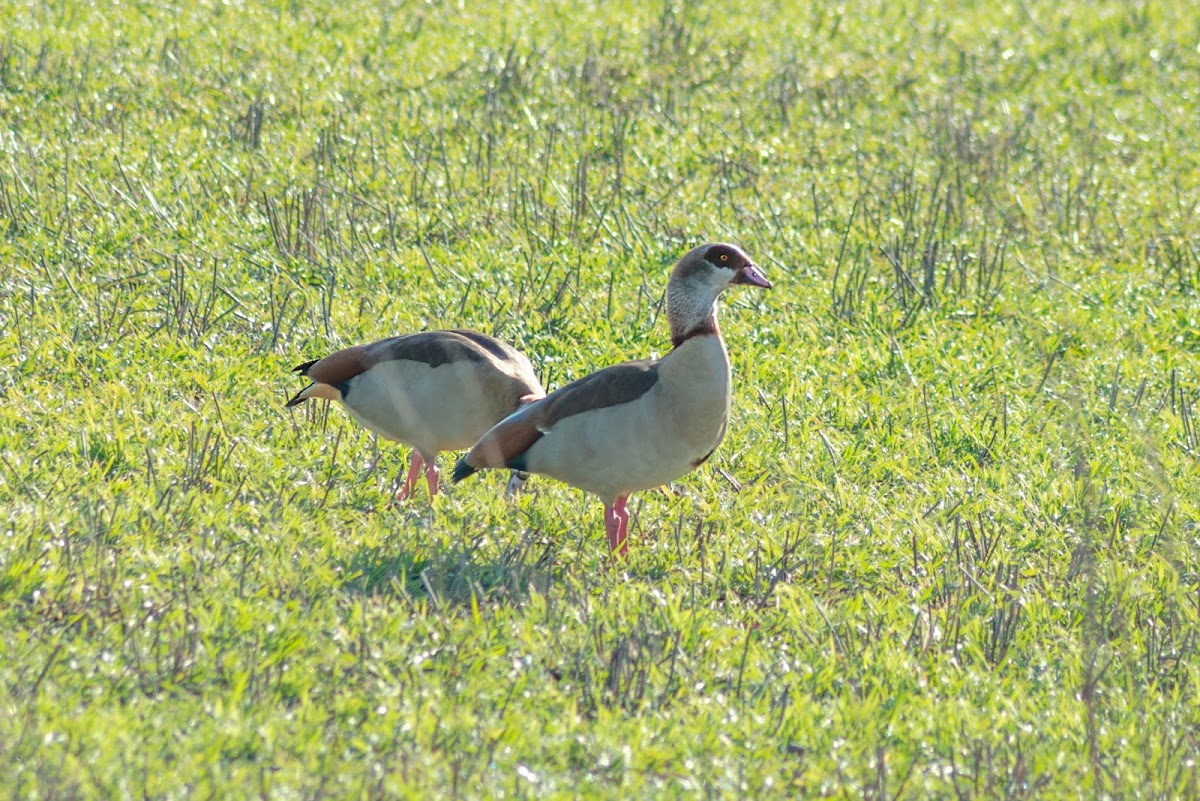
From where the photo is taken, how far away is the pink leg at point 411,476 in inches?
238

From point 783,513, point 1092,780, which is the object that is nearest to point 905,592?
point 783,513

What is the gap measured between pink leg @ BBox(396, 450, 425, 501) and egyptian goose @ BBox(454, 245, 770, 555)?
0.41 m

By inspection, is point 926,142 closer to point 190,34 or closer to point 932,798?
point 190,34

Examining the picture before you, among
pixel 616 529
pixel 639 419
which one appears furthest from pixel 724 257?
pixel 616 529

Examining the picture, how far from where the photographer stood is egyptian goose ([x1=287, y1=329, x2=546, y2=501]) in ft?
19.4

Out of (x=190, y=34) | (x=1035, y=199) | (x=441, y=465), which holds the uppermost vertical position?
(x=190, y=34)

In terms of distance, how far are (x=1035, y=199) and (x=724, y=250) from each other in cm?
528

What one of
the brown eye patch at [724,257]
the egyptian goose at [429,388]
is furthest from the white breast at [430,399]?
the brown eye patch at [724,257]

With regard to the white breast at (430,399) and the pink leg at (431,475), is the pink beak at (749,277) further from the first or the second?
the pink leg at (431,475)

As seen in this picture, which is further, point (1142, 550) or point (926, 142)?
point (926, 142)

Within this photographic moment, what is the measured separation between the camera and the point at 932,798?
4.09m

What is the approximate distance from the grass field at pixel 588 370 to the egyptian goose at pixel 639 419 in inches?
10.9

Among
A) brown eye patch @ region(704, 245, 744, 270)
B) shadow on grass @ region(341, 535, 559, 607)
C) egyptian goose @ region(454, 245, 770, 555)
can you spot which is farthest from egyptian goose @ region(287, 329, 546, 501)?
brown eye patch @ region(704, 245, 744, 270)

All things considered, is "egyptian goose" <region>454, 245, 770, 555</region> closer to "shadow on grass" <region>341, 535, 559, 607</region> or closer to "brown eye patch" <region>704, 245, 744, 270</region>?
"brown eye patch" <region>704, 245, 744, 270</region>
